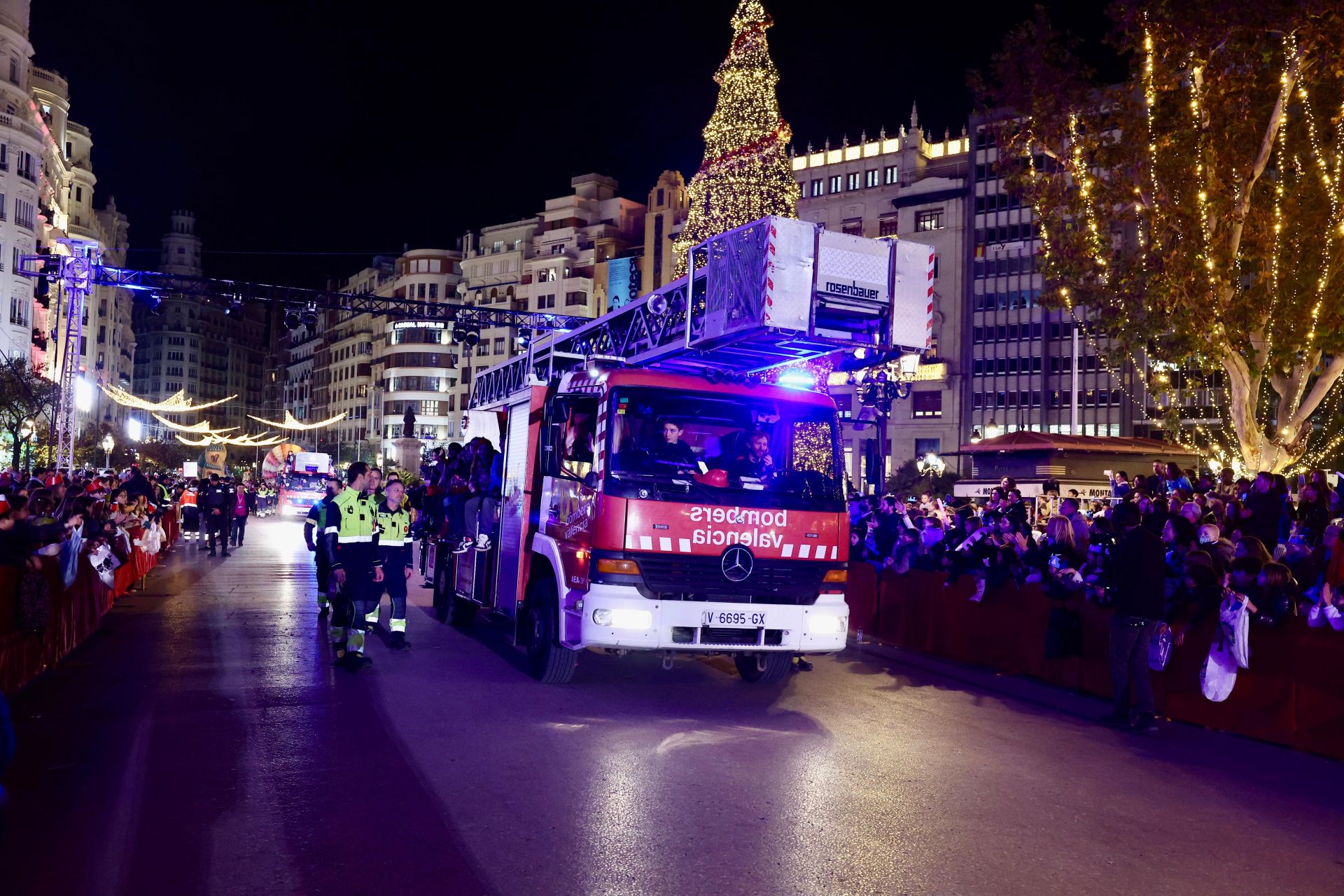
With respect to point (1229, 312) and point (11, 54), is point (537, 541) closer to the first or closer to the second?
point (1229, 312)

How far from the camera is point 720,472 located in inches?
368

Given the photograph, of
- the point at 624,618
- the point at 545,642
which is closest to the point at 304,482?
the point at 545,642

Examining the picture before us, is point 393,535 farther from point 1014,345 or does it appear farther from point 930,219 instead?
point 930,219

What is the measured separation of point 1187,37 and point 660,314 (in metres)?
11.4

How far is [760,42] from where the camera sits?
4031 cm

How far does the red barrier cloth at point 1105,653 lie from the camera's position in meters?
8.38

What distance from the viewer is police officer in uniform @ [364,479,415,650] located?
1090 cm

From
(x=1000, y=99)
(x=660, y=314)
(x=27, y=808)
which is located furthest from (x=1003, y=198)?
(x=27, y=808)

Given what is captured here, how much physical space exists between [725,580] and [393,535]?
376 centimetres

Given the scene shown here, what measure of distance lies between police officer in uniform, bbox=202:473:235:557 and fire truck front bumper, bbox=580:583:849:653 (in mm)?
19496

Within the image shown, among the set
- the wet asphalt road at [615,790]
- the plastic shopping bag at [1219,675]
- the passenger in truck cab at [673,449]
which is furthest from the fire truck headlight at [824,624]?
the plastic shopping bag at [1219,675]

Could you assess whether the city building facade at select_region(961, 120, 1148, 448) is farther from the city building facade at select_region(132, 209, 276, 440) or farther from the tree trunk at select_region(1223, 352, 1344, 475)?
the city building facade at select_region(132, 209, 276, 440)

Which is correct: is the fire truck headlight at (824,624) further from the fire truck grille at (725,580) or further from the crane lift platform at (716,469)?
the fire truck grille at (725,580)

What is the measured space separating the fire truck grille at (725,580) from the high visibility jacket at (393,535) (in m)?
3.23
